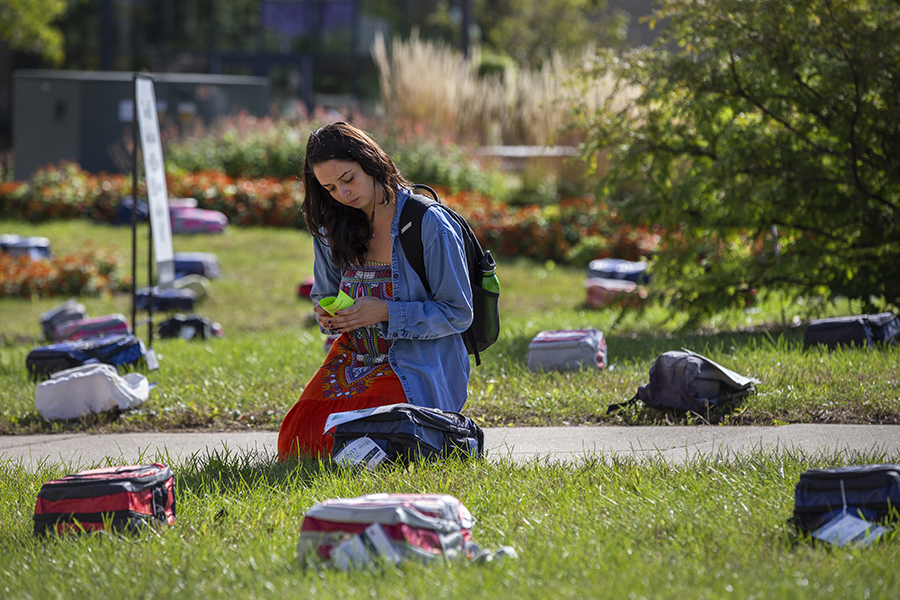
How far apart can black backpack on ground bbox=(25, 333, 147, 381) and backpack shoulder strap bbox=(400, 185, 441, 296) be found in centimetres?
298

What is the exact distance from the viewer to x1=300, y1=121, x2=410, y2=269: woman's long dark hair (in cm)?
383

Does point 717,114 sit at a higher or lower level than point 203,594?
higher

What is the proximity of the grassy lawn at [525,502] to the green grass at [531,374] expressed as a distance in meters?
0.02

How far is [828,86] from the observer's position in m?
6.25

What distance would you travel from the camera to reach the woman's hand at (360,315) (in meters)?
3.82

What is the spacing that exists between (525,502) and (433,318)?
35.7 inches

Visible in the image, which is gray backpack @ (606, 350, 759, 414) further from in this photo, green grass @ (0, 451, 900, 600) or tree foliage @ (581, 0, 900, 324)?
tree foliage @ (581, 0, 900, 324)

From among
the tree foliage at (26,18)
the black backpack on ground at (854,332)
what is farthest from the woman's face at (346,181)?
the tree foliage at (26,18)

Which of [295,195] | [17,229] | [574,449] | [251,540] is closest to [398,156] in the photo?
[295,195]

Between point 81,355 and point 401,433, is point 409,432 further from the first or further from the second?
point 81,355

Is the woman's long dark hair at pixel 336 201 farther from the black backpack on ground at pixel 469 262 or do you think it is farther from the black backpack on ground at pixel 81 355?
the black backpack on ground at pixel 81 355

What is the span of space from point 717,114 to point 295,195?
8468 millimetres

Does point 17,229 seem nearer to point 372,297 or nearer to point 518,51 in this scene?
point 372,297

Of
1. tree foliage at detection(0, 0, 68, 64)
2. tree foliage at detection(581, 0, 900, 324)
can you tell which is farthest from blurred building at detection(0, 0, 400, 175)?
tree foliage at detection(581, 0, 900, 324)
